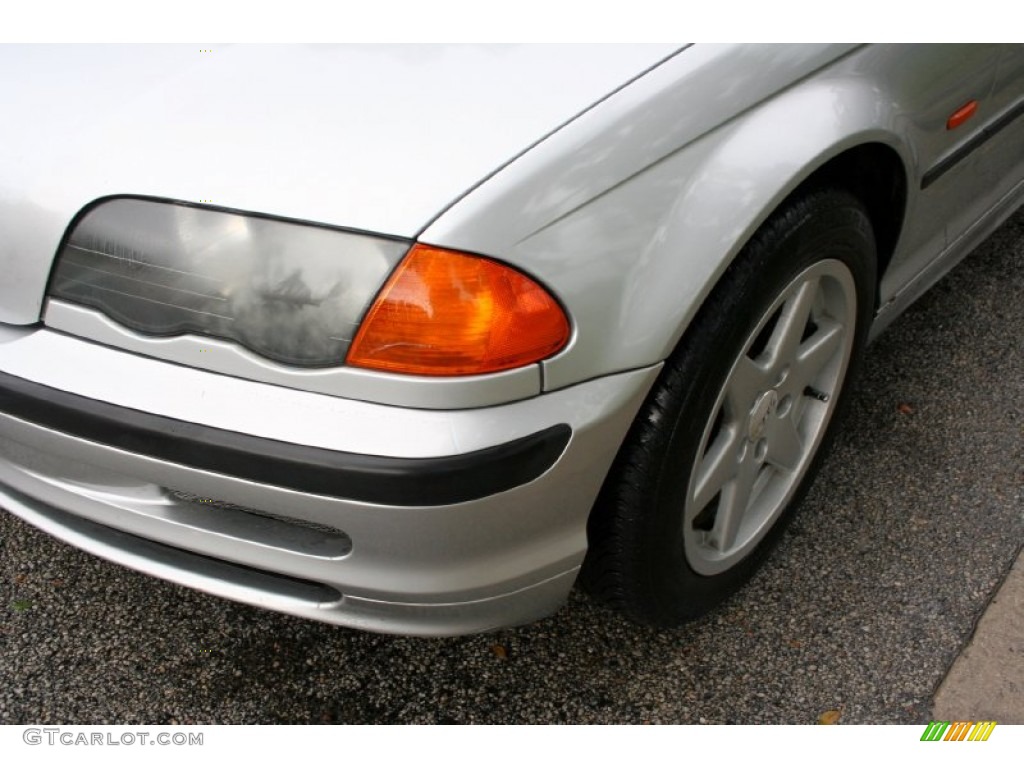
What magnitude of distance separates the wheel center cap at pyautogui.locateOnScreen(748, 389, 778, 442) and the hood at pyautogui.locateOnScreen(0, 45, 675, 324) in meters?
0.65

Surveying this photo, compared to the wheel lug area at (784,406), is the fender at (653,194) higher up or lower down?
higher up

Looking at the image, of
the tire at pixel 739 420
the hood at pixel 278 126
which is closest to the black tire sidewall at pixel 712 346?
the tire at pixel 739 420

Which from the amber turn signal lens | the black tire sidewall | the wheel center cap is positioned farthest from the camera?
the wheel center cap

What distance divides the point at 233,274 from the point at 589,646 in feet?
3.44

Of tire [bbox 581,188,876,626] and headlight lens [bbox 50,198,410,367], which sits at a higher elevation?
headlight lens [bbox 50,198,410,367]

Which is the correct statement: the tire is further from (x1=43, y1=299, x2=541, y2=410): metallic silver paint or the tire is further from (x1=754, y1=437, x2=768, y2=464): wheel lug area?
(x1=43, y1=299, x2=541, y2=410): metallic silver paint

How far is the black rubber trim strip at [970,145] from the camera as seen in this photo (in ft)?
6.86

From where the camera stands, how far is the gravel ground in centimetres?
196

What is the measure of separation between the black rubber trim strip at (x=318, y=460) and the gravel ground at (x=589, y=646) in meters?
0.67

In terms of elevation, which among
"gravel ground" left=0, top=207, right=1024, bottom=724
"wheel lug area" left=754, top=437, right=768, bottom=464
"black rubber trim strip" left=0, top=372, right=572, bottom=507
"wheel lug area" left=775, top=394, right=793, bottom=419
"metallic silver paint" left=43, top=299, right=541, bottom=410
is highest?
"metallic silver paint" left=43, top=299, right=541, bottom=410

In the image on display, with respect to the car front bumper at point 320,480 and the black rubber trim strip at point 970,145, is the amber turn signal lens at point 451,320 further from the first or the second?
the black rubber trim strip at point 970,145

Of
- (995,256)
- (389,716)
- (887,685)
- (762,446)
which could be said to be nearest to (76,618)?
(389,716)

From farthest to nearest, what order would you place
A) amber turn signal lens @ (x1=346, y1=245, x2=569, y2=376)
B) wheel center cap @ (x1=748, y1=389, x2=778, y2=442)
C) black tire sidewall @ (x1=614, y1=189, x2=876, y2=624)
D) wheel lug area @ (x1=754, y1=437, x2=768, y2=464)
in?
wheel lug area @ (x1=754, y1=437, x2=768, y2=464)
wheel center cap @ (x1=748, y1=389, x2=778, y2=442)
black tire sidewall @ (x1=614, y1=189, x2=876, y2=624)
amber turn signal lens @ (x1=346, y1=245, x2=569, y2=376)
